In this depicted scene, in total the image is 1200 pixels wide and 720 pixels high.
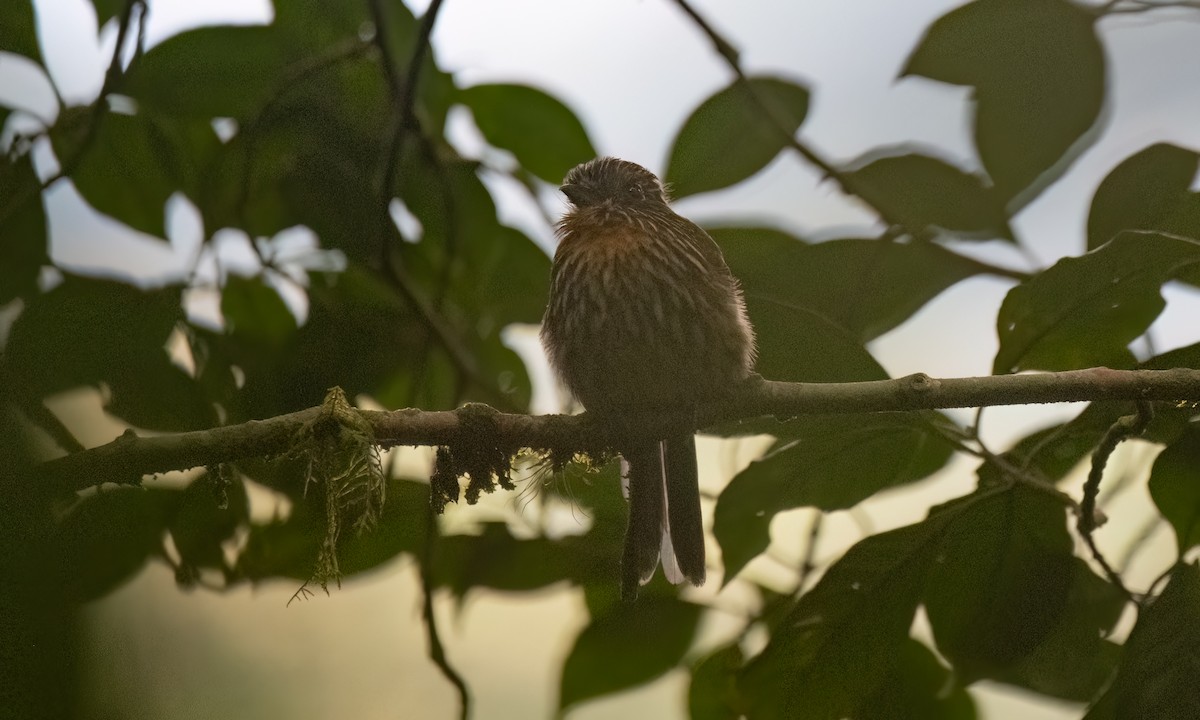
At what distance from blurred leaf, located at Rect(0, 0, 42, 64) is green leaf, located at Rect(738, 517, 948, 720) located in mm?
1328

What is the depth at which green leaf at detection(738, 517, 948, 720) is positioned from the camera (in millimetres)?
1195

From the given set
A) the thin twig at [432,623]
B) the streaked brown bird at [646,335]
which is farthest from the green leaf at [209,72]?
the thin twig at [432,623]

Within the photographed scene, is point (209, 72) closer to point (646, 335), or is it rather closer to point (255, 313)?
point (255, 313)

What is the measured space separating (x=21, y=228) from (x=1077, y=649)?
1.52 metres

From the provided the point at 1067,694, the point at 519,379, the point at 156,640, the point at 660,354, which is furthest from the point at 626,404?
the point at 1067,694

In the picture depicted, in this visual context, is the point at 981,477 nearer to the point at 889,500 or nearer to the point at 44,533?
the point at 889,500

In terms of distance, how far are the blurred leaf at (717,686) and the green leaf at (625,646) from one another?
0.13ft

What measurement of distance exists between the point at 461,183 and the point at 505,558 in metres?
0.57

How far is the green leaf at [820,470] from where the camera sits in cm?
118

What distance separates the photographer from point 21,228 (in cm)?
128

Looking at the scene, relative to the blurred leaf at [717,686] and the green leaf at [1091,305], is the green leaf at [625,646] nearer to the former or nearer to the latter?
the blurred leaf at [717,686]

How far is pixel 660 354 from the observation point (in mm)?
1171

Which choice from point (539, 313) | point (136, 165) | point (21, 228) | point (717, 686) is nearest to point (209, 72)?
point (136, 165)

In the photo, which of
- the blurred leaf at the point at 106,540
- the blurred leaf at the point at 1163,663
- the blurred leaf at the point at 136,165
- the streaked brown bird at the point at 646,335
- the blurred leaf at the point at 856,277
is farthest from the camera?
the blurred leaf at the point at 136,165
